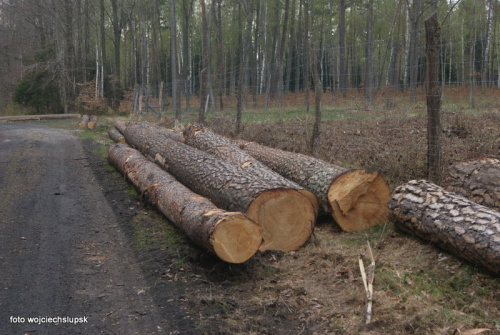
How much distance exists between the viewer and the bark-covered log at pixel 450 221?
15.5ft

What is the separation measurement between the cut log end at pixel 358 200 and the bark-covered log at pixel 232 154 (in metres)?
0.32

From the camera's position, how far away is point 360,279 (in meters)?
4.97

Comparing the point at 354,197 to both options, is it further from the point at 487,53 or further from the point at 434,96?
the point at 487,53

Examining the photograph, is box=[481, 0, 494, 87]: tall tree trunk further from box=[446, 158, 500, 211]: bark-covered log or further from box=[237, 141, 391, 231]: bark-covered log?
box=[237, 141, 391, 231]: bark-covered log

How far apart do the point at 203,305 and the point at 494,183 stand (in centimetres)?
380

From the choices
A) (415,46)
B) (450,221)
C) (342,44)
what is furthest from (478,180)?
(342,44)

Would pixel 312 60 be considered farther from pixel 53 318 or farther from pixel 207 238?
pixel 53 318

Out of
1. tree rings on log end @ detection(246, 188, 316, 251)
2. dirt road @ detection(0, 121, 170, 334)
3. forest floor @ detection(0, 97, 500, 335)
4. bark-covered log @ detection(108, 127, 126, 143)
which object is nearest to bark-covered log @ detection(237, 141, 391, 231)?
forest floor @ detection(0, 97, 500, 335)

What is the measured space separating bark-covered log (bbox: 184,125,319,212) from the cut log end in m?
0.32

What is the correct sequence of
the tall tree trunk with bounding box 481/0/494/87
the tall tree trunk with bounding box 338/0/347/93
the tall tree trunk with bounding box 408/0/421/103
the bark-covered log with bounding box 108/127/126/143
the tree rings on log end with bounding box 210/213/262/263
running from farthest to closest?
the tall tree trunk with bounding box 338/0/347/93 → the bark-covered log with bounding box 108/127/126/143 → the tall tree trunk with bounding box 408/0/421/103 → the tall tree trunk with bounding box 481/0/494/87 → the tree rings on log end with bounding box 210/213/262/263

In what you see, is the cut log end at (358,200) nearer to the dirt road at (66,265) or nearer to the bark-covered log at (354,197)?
the bark-covered log at (354,197)

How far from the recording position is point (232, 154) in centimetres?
870

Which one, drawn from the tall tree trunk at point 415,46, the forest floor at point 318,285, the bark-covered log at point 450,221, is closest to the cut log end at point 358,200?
the forest floor at point 318,285

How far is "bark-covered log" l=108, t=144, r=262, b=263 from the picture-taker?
5.24 m
